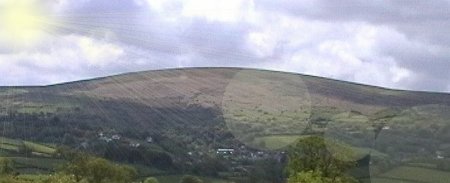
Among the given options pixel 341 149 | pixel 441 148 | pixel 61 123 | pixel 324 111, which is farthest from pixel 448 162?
pixel 61 123

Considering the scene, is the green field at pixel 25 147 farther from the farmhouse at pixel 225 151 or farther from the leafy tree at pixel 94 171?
the leafy tree at pixel 94 171

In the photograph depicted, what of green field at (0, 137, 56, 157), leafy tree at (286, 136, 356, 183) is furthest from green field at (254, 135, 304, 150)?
leafy tree at (286, 136, 356, 183)

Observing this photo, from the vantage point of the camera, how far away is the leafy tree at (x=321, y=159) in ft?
185

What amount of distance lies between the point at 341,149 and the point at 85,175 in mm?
32655

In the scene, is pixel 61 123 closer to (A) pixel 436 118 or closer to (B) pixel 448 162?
(A) pixel 436 118

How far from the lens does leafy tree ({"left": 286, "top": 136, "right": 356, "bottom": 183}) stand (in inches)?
2226

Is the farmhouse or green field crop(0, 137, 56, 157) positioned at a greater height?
green field crop(0, 137, 56, 157)

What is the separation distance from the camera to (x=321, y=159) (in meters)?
57.2

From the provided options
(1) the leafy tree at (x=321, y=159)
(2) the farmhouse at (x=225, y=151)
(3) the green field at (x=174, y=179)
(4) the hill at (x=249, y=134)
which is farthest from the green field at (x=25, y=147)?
(1) the leafy tree at (x=321, y=159)

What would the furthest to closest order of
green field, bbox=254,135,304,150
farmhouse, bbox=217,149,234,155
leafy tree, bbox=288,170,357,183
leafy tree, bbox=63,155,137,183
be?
farmhouse, bbox=217,149,234,155 < green field, bbox=254,135,304,150 < leafy tree, bbox=63,155,137,183 < leafy tree, bbox=288,170,357,183

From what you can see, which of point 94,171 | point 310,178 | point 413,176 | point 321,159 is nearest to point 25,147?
point 94,171

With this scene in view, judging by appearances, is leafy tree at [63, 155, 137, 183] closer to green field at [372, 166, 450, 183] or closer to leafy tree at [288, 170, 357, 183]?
green field at [372, 166, 450, 183]

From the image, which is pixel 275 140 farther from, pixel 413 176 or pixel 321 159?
pixel 321 159

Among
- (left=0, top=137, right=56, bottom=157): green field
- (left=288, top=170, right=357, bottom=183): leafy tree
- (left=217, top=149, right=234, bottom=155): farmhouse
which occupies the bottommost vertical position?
(left=288, top=170, right=357, bottom=183): leafy tree
